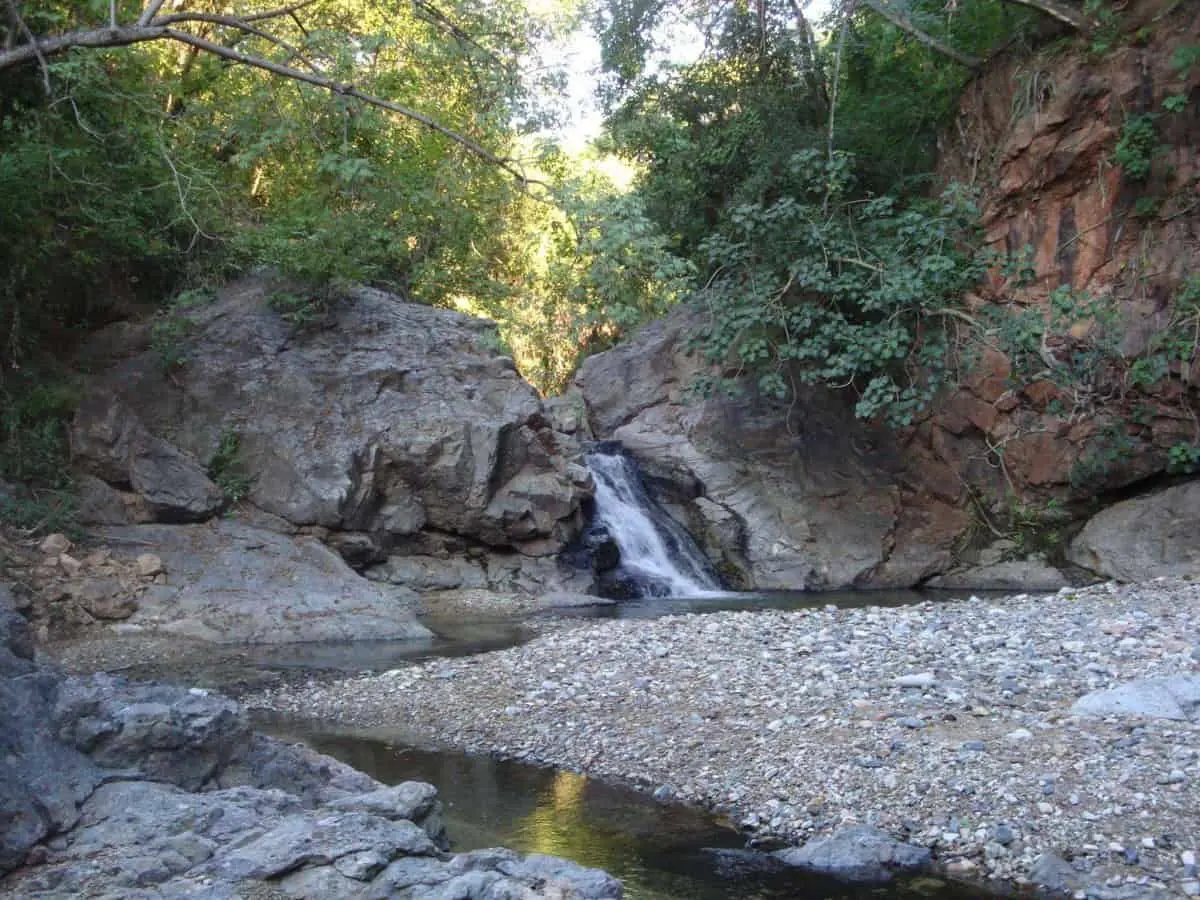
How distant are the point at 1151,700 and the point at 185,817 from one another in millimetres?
5869

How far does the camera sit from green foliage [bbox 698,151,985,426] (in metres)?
14.9

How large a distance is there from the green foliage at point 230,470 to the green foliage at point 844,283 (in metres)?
6.91

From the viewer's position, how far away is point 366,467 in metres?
15.3

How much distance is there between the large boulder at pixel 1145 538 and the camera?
48.1 feet

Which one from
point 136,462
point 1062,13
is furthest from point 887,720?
point 1062,13

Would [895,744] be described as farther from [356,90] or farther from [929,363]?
[929,363]

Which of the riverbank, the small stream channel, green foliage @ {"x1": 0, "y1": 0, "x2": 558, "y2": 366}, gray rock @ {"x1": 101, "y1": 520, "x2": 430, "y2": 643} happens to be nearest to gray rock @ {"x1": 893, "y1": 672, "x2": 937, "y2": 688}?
the riverbank

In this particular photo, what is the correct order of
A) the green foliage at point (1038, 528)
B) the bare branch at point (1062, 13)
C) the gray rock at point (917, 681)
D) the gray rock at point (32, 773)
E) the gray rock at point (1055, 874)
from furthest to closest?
the green foliage at point (1038, 528) < the bare branch at point (1062, 13) < the gray rock at point (917, 681) < the gray rock at point (1055, 874) < the gray rock at point (32, 773)

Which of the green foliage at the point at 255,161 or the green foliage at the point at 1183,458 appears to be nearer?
the green foliage at the point at 255,161

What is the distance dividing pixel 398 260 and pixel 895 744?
12.6 meters

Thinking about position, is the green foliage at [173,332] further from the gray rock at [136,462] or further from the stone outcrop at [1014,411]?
the stone outcrop at [1014,411]

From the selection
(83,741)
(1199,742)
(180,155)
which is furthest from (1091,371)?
(83,741)

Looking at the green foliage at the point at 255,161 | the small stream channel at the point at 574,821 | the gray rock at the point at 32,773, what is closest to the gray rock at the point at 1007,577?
the green foliage at the point at 255,161

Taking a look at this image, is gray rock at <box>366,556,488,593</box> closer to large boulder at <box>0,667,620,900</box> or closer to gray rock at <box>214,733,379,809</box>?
gray rock at <box>214,733,379,809</box>
